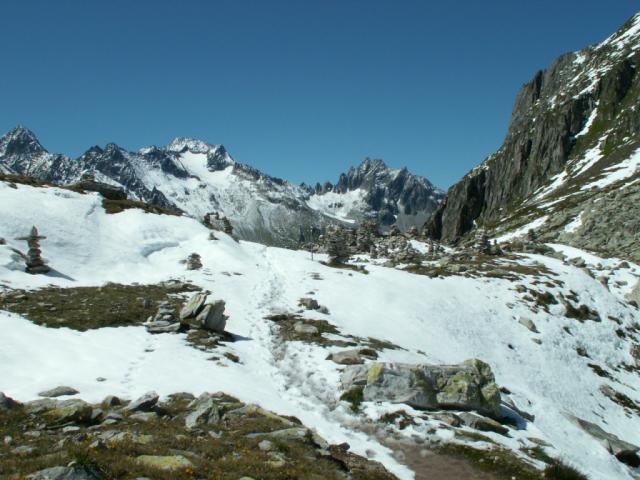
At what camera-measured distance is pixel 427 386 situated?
20.6 meters

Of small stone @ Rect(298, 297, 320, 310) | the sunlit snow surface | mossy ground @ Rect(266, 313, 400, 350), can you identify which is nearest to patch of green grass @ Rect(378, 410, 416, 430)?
the sunlit snow surface

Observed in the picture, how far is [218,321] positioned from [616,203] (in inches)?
4003

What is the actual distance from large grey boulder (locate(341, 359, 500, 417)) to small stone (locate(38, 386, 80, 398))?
39.2ft

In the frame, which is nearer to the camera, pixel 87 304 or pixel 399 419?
pixel 399 419

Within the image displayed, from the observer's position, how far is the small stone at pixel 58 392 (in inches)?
640

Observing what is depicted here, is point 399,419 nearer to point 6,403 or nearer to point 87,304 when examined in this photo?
point 6,403

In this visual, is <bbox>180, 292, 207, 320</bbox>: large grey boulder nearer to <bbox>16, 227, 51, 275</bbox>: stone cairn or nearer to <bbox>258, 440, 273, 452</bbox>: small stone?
<bbox>16, 227, 51, 275</bbox>: stone cairn

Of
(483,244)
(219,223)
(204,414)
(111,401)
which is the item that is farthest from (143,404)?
(219,223)

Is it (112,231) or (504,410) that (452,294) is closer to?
(504,410)

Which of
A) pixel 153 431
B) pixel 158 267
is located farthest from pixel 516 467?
pixel 158 267

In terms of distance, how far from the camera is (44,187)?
5962 cm

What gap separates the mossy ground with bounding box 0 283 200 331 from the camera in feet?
86.6

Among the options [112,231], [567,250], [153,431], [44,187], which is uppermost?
[567,250]

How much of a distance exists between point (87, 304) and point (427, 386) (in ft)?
79.6
